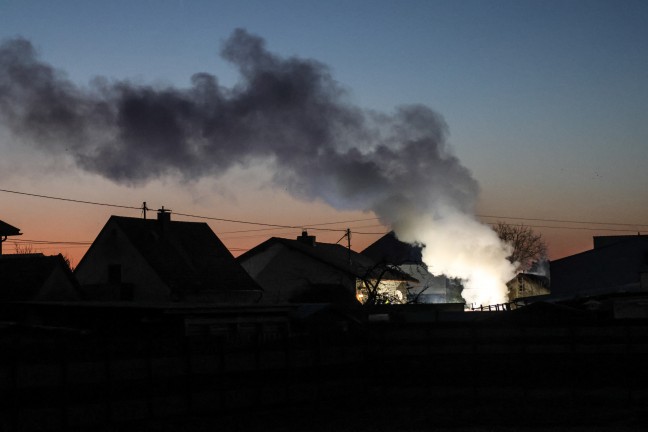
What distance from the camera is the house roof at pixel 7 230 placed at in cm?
4534

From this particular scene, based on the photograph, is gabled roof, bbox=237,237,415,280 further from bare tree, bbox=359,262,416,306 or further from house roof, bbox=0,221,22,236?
house roof, bbox=0,221,22,236

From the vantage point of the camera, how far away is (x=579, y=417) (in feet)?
58.7

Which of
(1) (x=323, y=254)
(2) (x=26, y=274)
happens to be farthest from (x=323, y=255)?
(2) (x=26, y=274)

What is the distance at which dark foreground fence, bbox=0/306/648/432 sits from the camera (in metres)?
15.2

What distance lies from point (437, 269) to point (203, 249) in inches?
796

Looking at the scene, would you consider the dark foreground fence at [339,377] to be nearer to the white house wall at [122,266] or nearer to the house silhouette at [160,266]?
the house silhouette at [160,266]

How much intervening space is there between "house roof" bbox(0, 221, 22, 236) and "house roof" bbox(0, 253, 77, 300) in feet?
11.0

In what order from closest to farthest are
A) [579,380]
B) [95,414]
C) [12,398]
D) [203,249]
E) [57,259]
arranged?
1. [12,398]
2. [95,414]
3. [579,380]
4. [57,259]
5. [203,249]

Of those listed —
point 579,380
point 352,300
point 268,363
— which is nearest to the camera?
point 268,363

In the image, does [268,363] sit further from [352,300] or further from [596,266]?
[596,266]

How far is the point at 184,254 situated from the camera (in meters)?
51.6

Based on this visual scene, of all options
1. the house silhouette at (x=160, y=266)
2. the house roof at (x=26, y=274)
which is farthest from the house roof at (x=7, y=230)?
the house silhouette at (x=160, y=266)

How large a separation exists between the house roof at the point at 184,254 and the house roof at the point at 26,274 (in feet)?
26.4

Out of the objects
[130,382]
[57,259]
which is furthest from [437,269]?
[130,382]
